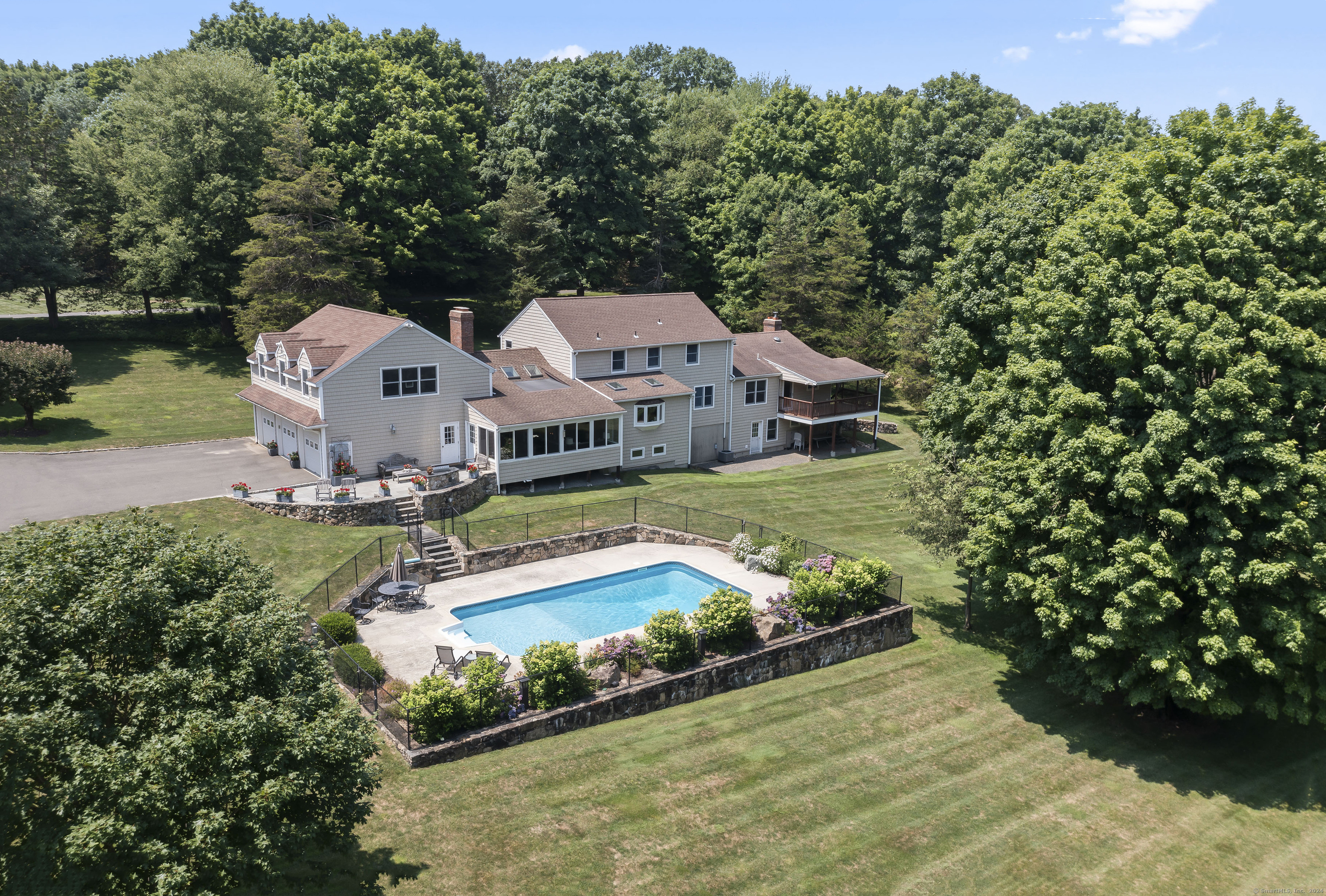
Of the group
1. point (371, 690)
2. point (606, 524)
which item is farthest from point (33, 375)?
point (371, 690)

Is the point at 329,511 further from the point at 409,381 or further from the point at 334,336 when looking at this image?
the point at 334,336

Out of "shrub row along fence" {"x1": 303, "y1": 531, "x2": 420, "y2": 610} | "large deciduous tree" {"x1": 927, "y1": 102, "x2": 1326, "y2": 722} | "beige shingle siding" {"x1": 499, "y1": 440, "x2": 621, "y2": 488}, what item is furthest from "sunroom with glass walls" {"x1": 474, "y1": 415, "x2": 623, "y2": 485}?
"large deciduous tree" {"x1": 927, "y1": 102, "x2": 1326, "y2": 722}

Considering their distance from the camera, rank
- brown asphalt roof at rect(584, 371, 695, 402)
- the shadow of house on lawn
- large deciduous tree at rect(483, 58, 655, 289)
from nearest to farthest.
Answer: the shadow of house on lawn, brown asphalt roof at rect(584, 371, 695, 402), large deciduous tree at rect(483, 58, 655, 289)

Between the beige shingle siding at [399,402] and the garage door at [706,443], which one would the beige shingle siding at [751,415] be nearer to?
the garage door at [706,443]

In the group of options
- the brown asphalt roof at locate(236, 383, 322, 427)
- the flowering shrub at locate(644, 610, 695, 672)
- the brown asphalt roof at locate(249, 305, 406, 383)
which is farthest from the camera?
the brown asphalt roof at locate(249, 305, 406, 383)

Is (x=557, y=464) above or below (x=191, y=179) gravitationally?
below

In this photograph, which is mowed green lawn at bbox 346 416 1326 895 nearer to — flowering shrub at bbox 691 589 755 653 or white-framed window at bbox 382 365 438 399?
flowering shrub at bbox 691 589 755 653
